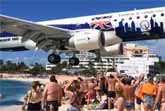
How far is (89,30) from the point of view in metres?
31.7

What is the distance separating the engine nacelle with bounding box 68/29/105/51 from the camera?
30.7 meters

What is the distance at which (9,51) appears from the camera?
38.1 meters

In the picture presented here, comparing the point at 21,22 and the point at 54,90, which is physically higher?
the point at 21,22

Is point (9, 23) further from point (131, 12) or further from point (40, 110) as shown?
point (40, 110)

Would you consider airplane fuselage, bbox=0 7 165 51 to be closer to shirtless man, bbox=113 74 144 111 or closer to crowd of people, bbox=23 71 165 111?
crowd of people, bbox=23 71 165 111

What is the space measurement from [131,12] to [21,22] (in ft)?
21.1

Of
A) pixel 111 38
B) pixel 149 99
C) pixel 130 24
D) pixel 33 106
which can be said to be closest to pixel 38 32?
pixel 111 38

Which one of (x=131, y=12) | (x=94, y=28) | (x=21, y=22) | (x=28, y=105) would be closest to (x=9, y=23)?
(x=21, y=22)

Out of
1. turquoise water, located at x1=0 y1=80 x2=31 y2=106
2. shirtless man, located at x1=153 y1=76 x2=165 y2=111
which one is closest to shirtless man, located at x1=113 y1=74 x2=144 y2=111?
shirtless man, located at x1=153 y1=76 x2=165 y2=111

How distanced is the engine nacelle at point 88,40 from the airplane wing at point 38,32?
1.51 metres

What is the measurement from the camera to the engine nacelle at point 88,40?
3072cm

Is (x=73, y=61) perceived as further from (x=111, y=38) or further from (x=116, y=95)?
(x=116, y=95)

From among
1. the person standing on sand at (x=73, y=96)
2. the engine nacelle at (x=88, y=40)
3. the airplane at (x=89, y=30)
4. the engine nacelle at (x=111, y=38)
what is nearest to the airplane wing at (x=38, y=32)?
the airplane at (x=89, y=30)

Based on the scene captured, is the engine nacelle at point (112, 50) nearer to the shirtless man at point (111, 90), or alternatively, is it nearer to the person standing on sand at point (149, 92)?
the shirtless man at point (111, 90)
